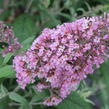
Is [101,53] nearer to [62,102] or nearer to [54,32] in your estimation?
[54,32]

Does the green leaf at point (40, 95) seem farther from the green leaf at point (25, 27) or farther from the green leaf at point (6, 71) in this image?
the green leaf at point (25, 27)

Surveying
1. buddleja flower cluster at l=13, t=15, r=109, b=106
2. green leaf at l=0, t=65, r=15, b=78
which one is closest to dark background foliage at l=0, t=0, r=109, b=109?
green leaf at l=0, t=65, r=15, b=78

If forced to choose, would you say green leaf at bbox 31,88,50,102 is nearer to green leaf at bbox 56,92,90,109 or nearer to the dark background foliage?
the dark background foliage

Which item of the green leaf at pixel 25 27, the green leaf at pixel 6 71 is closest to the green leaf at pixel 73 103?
the green leaf at pixel 6 71

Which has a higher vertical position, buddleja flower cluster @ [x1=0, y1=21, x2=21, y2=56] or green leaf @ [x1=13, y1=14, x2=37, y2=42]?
buddleja flower cluster @ [x1=0, y1=21, x2=21, y2=56]

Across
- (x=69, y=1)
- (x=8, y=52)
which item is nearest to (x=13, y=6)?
(x=69, y=1)

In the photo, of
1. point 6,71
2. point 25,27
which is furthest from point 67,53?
point 25,27
